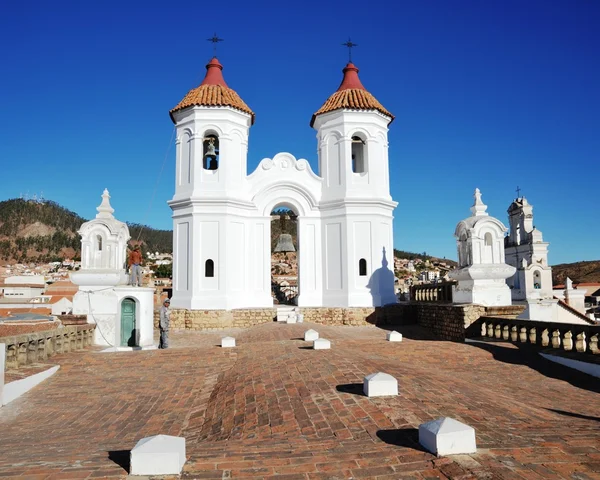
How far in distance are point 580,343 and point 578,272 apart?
191 feet

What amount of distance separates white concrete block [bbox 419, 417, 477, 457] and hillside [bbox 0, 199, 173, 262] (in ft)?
286

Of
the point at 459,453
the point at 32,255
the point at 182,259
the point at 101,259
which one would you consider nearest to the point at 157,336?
the point at 182,259

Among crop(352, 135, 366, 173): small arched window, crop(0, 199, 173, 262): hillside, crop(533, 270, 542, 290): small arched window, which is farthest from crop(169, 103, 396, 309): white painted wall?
crop(0, 199, 173, 262): hillside

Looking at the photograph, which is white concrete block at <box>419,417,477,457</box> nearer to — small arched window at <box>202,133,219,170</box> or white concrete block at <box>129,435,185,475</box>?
white concrete block at <box>129,435,185,475</box>

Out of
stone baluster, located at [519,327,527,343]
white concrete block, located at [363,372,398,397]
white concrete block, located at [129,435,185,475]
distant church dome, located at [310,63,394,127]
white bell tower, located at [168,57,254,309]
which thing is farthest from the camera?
distant church dome, located at [310,63,394,127]

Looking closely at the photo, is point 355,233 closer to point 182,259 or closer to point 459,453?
point 182,259

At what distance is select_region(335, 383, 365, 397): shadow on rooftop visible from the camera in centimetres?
546

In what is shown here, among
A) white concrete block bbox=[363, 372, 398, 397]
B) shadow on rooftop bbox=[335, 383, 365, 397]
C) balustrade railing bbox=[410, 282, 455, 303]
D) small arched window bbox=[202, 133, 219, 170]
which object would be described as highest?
small arched window bbox=[202, 133, 219, 170]

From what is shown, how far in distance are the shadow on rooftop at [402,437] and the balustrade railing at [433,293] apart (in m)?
12.2

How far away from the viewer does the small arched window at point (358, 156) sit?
21.1 metres

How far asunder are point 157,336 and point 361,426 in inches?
534

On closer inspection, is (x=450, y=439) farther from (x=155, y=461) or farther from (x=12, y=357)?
(x=12, y=357)

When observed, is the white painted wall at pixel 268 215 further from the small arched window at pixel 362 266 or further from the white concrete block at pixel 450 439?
the white concrete block at pixel 450 439

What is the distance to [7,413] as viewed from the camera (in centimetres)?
670
